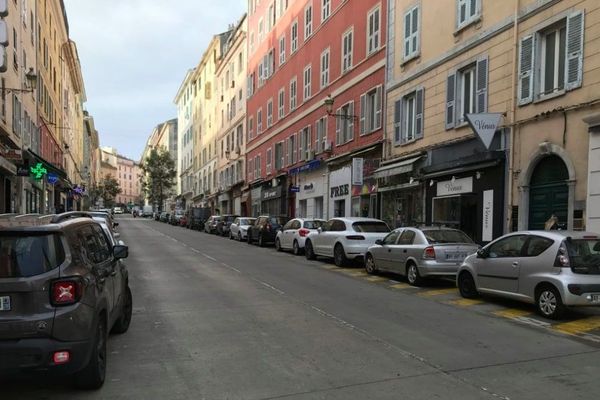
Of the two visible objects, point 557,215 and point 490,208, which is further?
point 490,208

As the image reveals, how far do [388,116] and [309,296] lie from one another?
1409 cm

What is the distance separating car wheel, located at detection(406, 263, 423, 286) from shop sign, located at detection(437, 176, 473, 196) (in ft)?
18.3

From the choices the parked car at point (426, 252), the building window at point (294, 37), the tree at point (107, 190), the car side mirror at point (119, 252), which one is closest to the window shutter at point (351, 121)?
the building window at point (294, 37)

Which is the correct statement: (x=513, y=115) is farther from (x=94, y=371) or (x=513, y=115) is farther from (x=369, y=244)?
(x=94, y=371)

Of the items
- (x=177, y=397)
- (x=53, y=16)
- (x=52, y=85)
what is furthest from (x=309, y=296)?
(x=53, y=16)

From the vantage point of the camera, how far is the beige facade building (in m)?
13.8

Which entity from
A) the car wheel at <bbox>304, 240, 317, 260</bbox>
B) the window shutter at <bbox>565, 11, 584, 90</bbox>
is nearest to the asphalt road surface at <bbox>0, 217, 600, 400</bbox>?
the window shutter at <bbox>565, 11, 584, 90</bbox>

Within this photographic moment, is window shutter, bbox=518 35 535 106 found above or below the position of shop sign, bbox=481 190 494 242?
above

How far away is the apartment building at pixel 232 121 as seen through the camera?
51.1 metres

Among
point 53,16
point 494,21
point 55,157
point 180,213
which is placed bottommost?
point 180,213

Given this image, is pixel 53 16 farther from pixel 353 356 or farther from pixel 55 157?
pixel 353 356

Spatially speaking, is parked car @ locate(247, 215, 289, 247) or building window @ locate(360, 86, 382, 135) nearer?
building window @ locate(360, 86, 382, 135)

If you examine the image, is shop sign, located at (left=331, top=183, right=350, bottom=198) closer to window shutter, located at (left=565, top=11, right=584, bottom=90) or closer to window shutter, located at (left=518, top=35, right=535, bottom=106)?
window shutter, located at (left=518, top=35, right=535, bottom=106)

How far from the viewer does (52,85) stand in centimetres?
4112
